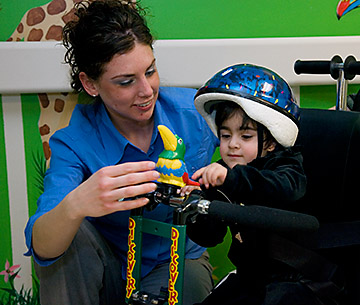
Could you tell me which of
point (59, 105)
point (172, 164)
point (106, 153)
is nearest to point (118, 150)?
point (106, 153)

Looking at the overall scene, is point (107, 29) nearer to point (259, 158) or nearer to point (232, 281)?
point (259, 158)

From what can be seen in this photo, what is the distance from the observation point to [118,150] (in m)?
1.58

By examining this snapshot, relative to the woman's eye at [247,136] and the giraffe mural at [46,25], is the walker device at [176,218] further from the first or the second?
the giraffe mural at [46,25]

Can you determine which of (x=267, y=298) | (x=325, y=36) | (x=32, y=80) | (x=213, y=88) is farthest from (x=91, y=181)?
(x=325, y=36)

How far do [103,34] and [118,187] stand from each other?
563mm

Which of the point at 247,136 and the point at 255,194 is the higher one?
the point at 247,136

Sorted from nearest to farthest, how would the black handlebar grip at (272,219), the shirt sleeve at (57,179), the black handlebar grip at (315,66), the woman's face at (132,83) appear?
1. the black handlebar grip at (272,219)
2. the shirt sleeve at (57,179)
3. the woman's face at (132,83)
4. the black handlebar grip at (315,66)

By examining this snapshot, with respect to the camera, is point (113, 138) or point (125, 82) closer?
point (125, 82)

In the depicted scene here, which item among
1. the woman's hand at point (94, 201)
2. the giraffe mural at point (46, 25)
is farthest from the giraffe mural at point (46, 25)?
the woman's hand at point (94, 201)

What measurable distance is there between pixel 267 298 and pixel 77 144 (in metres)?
0.79

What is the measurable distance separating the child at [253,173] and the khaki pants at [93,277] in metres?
0.27

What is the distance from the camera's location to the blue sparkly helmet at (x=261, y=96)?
123 centimetres

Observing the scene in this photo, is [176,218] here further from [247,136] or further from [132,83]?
[132,83]

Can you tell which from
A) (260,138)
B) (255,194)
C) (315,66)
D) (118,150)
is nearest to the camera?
(255,194)
